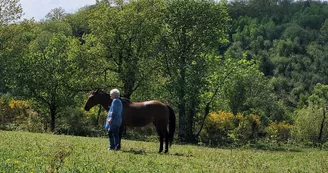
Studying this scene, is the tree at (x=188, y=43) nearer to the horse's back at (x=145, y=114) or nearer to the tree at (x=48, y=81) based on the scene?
the tree at (x=48, y=81)

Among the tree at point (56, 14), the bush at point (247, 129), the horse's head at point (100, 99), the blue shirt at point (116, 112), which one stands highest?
the tree at point (56, 14)

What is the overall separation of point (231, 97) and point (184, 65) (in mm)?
27681

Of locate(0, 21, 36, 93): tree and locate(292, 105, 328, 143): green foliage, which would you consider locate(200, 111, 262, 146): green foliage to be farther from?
locate(0, 21, 36, 93): tree

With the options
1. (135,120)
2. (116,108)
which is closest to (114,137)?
(116,108)

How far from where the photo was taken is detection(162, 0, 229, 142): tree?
36.2 m

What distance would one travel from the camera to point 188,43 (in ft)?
124

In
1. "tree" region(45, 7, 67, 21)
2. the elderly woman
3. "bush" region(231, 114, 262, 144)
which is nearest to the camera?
the elderly woman

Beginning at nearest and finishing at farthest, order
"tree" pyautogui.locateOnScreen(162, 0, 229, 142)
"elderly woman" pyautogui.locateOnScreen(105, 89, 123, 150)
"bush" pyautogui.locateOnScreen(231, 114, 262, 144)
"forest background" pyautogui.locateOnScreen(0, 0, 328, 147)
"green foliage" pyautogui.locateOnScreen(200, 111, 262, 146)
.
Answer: "elderly woman" pyautogui.locateOnScreen(105, 89, 123, 150) < "tree" pyautogui.locateOnScreen(162, 0, 229, 142) < "forest background" pyautogui.locateOnScreen(0, 0, 328, 147) < "green foliage" pyautogui.locateOnScreen(200, 111, 262, 146) < "bush" pyautogui.locateOnScreen(231, 114, 262, 144)

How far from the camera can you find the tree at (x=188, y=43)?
36.2 meters

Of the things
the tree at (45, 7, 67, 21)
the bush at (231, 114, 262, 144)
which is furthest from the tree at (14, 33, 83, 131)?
the tree at (45, 7, 67, 21)

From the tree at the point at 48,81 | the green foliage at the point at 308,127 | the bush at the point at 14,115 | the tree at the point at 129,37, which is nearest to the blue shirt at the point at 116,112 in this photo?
the bush at the point at 14,115

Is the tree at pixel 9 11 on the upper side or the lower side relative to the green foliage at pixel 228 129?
upper

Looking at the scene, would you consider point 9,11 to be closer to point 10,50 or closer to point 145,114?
point 10,50

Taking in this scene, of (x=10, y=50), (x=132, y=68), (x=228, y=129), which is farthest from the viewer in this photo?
(x=228, y=129)
